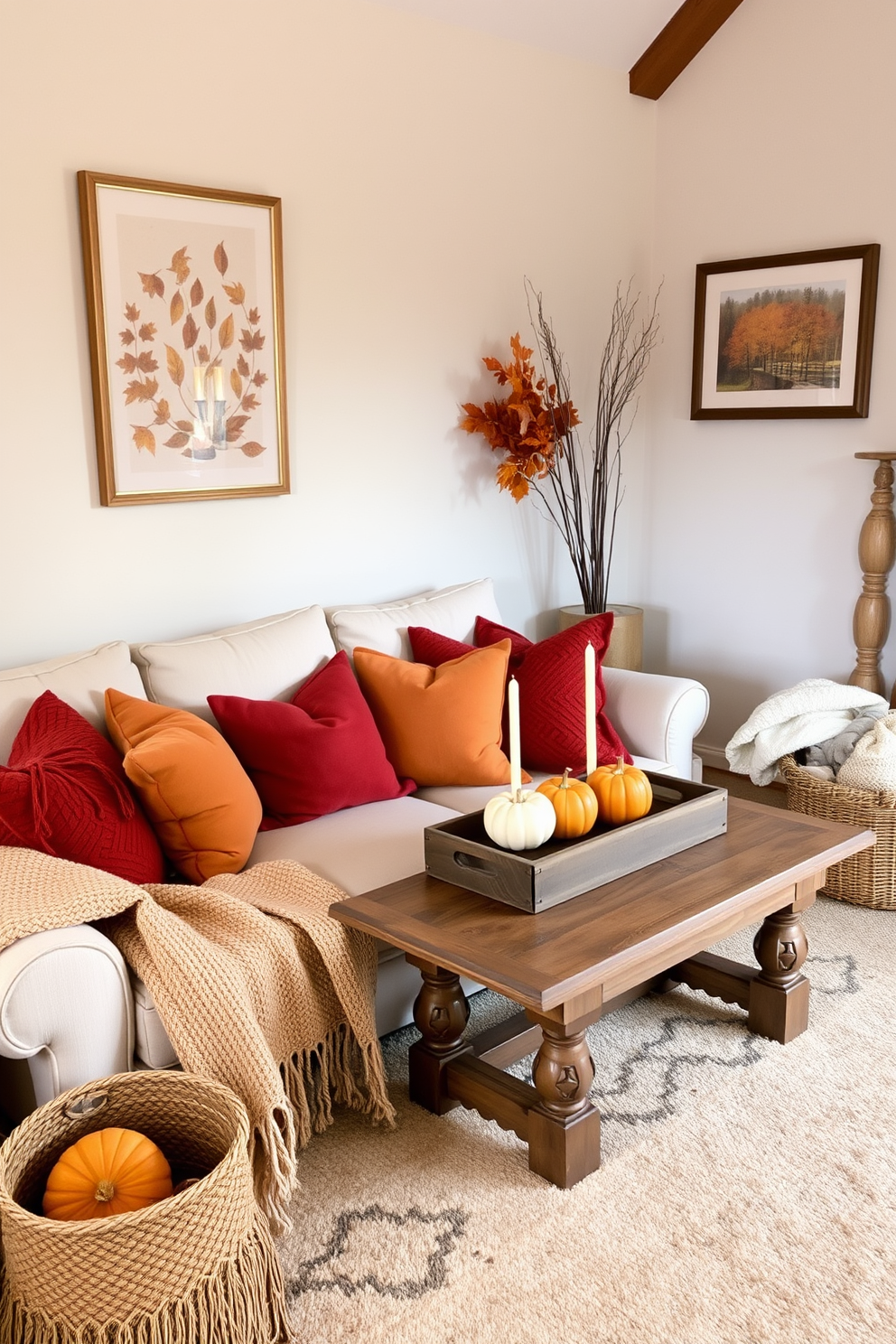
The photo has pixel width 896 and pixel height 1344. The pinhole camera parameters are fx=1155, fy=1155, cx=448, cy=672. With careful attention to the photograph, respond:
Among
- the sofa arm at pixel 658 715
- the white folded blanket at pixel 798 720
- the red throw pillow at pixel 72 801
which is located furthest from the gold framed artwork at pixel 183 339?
the white folded blanket at pixel 798 720

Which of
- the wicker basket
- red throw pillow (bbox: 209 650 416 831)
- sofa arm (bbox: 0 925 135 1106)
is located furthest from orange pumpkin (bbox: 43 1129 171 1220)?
the wicker basket

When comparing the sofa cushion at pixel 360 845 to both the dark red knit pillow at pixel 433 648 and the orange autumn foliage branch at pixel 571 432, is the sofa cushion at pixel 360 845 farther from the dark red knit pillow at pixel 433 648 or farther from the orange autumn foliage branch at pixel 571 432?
the orange autumn foliage branch at pixel 571 432

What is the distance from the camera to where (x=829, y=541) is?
3.94 metres

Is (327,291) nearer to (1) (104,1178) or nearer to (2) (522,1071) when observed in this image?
(2) (522,1071)

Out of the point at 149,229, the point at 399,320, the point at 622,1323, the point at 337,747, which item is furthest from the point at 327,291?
the point at 622,1323

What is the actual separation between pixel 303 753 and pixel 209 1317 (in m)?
1.31

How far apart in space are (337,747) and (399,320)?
149 cm

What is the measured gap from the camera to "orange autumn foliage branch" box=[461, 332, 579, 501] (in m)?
3.74

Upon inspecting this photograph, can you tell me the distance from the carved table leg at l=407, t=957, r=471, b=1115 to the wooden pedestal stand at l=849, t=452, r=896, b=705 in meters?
2.11

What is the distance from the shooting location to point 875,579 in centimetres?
375

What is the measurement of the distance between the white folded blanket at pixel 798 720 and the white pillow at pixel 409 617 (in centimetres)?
88

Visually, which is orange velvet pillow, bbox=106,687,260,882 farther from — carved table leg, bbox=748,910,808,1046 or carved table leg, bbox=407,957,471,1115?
carved table leg, bbox=748,910,808,1046

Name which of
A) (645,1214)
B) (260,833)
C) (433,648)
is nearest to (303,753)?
(260,833)

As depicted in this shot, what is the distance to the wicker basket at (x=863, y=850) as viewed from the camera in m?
3.17
